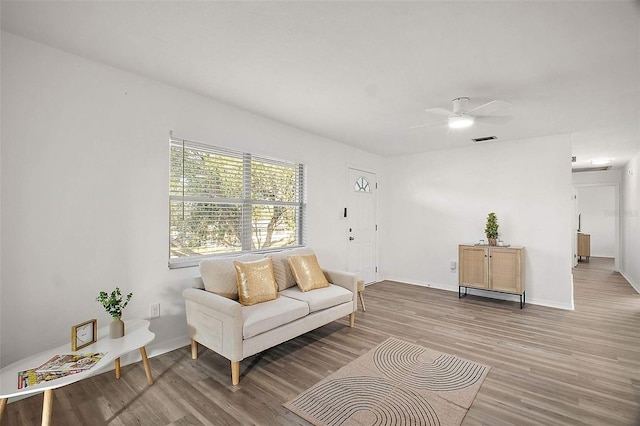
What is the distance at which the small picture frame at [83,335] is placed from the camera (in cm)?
212

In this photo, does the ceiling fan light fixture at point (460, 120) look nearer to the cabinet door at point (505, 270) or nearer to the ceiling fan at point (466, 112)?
the ceiling fan at point (466, 112)

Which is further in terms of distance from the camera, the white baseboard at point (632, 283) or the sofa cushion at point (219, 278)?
the white baseboard at point (632, 283)

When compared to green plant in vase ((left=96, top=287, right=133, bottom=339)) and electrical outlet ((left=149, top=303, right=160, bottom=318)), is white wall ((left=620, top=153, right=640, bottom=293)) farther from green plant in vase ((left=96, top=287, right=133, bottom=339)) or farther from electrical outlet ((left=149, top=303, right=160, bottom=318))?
green plant in vase ((left=96, top=287, right=133, bottom=339))

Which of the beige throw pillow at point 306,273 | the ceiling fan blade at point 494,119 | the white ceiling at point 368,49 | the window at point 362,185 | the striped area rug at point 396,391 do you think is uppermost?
the white ceiling at point 368,49

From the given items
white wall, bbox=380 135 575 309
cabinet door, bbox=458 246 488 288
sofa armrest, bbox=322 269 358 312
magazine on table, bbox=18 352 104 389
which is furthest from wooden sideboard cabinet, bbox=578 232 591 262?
magazine on table, bbox=18 352 104 389

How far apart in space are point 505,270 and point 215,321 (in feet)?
13.8

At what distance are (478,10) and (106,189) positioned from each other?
3.09 m

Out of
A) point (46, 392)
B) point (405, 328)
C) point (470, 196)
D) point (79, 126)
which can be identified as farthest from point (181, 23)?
point (470, 196)

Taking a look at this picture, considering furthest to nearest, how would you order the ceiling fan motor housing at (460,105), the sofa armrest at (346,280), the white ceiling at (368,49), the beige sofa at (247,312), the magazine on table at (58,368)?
the sofa armrest at (346,280) < the ceiling fan motor housing at (460,105) < the beige sofa at (247,312) < the white ceiling at (368,49) < the magazine on table at (58,368)

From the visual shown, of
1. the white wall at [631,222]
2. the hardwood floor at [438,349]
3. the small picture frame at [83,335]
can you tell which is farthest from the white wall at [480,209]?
the small picture frame at [83,335]

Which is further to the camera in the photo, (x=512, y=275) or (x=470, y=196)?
(x=470, y=196)

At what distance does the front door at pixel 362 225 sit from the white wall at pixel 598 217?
25.6ft

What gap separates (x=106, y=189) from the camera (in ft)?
8.66

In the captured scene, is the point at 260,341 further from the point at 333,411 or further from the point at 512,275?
the point at 512,275
